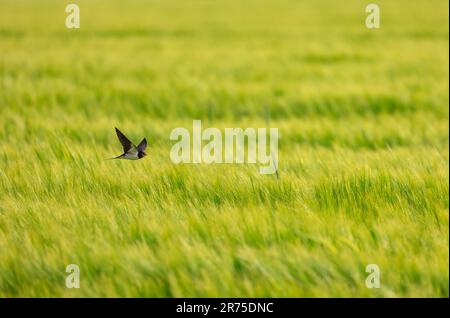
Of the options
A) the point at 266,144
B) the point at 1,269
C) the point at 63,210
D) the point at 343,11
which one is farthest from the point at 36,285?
the point at 343,11

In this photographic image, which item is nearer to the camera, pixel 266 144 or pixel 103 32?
pixel 266 144

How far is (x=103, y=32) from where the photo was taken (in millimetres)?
13633

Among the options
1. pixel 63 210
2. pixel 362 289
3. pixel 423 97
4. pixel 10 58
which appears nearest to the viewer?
pixel 362 289

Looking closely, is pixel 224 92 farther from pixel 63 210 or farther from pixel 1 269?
pixel 1 269

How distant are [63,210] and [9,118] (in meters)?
2.46

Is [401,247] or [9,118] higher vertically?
[9,118]

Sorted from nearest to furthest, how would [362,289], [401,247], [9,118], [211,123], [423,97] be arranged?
[362,289], [401,247], [9,118], [211,123], [423,97]

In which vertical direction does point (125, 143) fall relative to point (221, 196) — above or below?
above

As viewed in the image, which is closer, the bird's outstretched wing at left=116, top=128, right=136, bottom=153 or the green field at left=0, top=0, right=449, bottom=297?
the green field at left=0, top=0, right=449, bottom=297

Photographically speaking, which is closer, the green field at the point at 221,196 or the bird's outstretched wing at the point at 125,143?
the green field at the point at 221,196

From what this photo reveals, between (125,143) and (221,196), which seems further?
(125,143)

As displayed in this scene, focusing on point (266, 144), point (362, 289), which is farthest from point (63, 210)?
point (266, 144)
